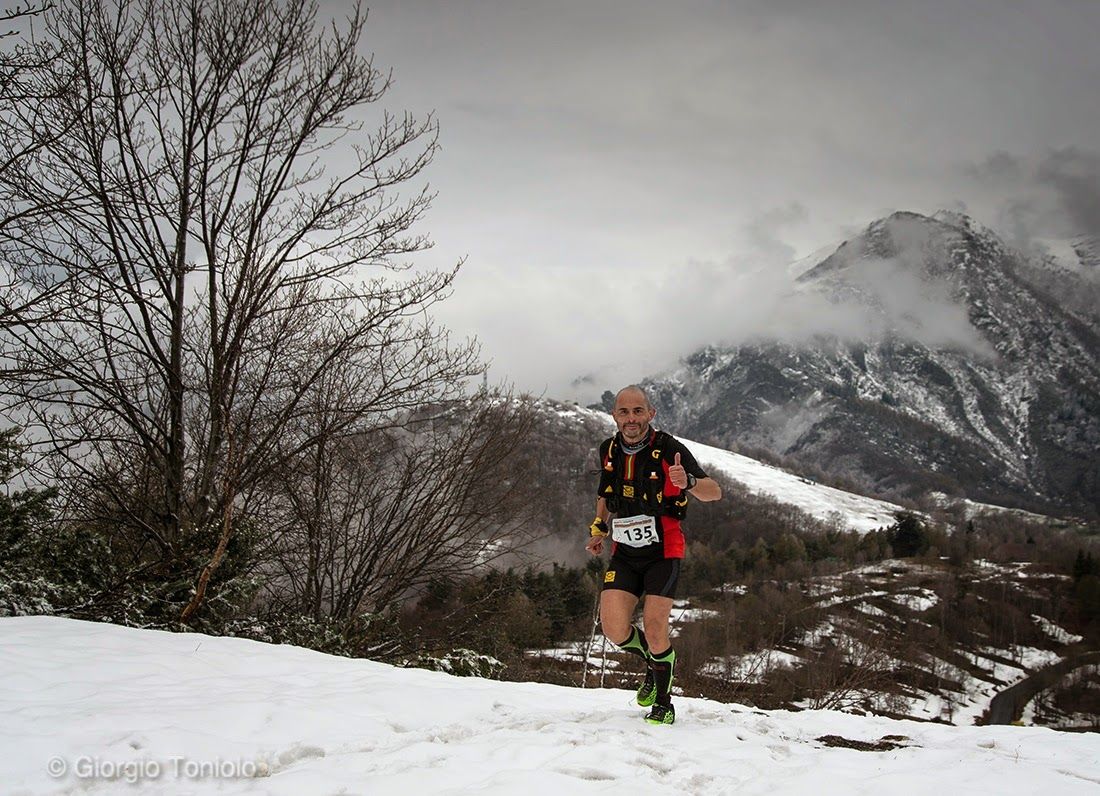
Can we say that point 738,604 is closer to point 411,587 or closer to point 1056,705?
point 1056,705

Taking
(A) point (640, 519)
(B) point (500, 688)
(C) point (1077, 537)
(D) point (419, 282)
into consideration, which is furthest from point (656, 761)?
(C) point (1077, 537)

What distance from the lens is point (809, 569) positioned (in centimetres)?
11431

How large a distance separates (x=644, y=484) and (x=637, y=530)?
1.17 ft

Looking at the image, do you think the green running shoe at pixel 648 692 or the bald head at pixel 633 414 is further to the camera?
the green running shoe at pixel 648 692

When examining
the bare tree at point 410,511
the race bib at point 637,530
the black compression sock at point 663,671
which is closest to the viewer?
the black compression sock at point 663,671

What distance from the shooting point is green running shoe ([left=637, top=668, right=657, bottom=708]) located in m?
5.19

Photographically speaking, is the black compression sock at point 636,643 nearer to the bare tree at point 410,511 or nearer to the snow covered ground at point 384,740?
the snow covered ground at point 384,740

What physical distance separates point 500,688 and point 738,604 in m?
88.1

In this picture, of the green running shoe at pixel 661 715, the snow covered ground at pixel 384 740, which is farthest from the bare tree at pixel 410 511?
the green running shoe at pixel 661 715

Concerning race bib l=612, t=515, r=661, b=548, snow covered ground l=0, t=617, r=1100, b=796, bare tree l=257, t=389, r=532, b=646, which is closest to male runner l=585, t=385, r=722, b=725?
race bib l=612, t=515, r=661, b=548

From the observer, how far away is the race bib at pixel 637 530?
505cm

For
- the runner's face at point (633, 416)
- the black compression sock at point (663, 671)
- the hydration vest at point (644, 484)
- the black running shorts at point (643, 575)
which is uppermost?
the runner's face at point (633, 416)

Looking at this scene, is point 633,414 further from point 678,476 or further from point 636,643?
point 636,643

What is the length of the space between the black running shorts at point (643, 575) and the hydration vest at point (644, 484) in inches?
14.5
